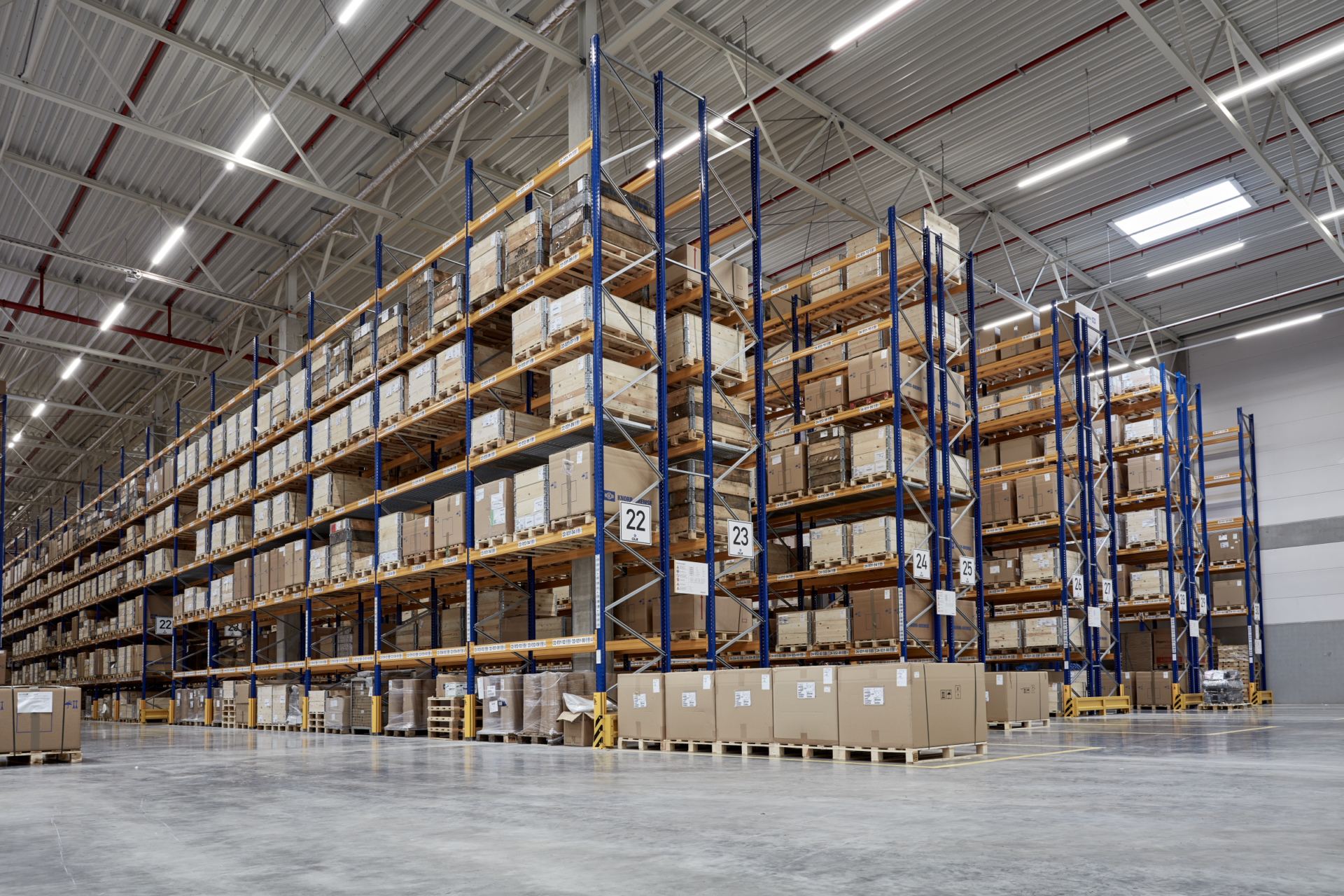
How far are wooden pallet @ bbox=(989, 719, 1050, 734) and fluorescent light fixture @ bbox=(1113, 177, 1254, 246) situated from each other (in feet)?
31.7

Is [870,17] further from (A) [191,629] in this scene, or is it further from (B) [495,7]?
(A) [191,629]

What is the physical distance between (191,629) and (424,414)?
11.9 m

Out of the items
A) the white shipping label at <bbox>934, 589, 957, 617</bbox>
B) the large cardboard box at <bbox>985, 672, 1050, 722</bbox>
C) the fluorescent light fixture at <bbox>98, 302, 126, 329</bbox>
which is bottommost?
the large cardboard box at <bbox>985, 672, 1050, 722</bbox>

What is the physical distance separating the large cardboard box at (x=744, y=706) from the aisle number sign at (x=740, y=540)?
1.94m

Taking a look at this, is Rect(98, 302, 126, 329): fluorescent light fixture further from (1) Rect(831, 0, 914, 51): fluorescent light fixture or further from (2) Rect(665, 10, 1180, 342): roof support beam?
(1) Rect(831, 0, 914, 51): fluorescent light fixture

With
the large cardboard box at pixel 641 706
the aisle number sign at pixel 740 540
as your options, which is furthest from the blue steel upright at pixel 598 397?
the aisle number sign at pixel 740 540

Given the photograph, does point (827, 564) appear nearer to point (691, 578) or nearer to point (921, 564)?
point (921, 564)

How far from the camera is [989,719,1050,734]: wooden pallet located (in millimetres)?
11713

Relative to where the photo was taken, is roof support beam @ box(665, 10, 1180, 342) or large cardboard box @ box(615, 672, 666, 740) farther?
roof support beam @ box(665, 10, 1180, 342)

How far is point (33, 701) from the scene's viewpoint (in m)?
9.38

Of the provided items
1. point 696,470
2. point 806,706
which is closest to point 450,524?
point 696,470

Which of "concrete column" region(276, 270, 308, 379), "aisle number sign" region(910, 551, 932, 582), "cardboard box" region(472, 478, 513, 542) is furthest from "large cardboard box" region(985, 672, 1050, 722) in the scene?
"concrete column" region(276, 270, 308, 379)

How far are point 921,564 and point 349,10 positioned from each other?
370 inches

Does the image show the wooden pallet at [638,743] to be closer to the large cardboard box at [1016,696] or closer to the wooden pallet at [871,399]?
the large cardboard box at [1016,696]
